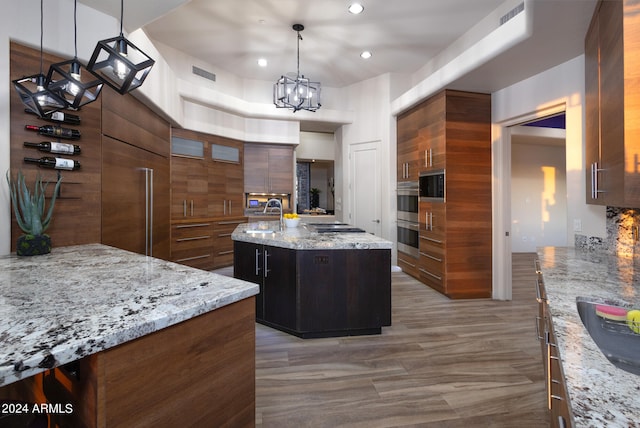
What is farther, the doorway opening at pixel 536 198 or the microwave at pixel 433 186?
the doorway opening at pixel 536 198

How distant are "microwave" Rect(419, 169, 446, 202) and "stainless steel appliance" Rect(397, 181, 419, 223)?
198 mm

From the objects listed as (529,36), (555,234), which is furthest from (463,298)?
(555,234)

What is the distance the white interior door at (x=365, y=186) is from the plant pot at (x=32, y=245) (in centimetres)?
461

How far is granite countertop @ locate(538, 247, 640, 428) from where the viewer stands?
624 mm

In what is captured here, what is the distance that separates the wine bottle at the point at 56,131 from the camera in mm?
2098

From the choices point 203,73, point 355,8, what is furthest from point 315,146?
point 355,8

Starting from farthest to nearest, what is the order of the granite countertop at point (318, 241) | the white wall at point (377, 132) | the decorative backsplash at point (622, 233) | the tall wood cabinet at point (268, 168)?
the tall wood cabinet at point (268, 168) → the white wall at point (377, 132) → the granite countertop at point (318, 241) → the decorative backsplash at point (622, 233)

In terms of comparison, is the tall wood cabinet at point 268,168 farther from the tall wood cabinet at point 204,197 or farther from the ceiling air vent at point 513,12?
the ceiling air vent at point 513,12

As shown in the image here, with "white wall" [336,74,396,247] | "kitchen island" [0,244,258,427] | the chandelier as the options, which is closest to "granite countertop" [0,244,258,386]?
"kitchen island" [0,244,258,427]

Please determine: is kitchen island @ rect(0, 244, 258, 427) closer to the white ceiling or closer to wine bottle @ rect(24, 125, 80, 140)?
wine bottle @ rect(24, 125, 80, 140)

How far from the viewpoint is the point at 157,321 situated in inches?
35.0

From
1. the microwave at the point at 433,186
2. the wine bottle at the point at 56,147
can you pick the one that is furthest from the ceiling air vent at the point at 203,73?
the microwave at the point at 433,186

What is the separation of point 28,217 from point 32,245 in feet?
0.61

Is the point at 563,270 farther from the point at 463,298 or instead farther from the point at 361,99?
the point at 361,99
